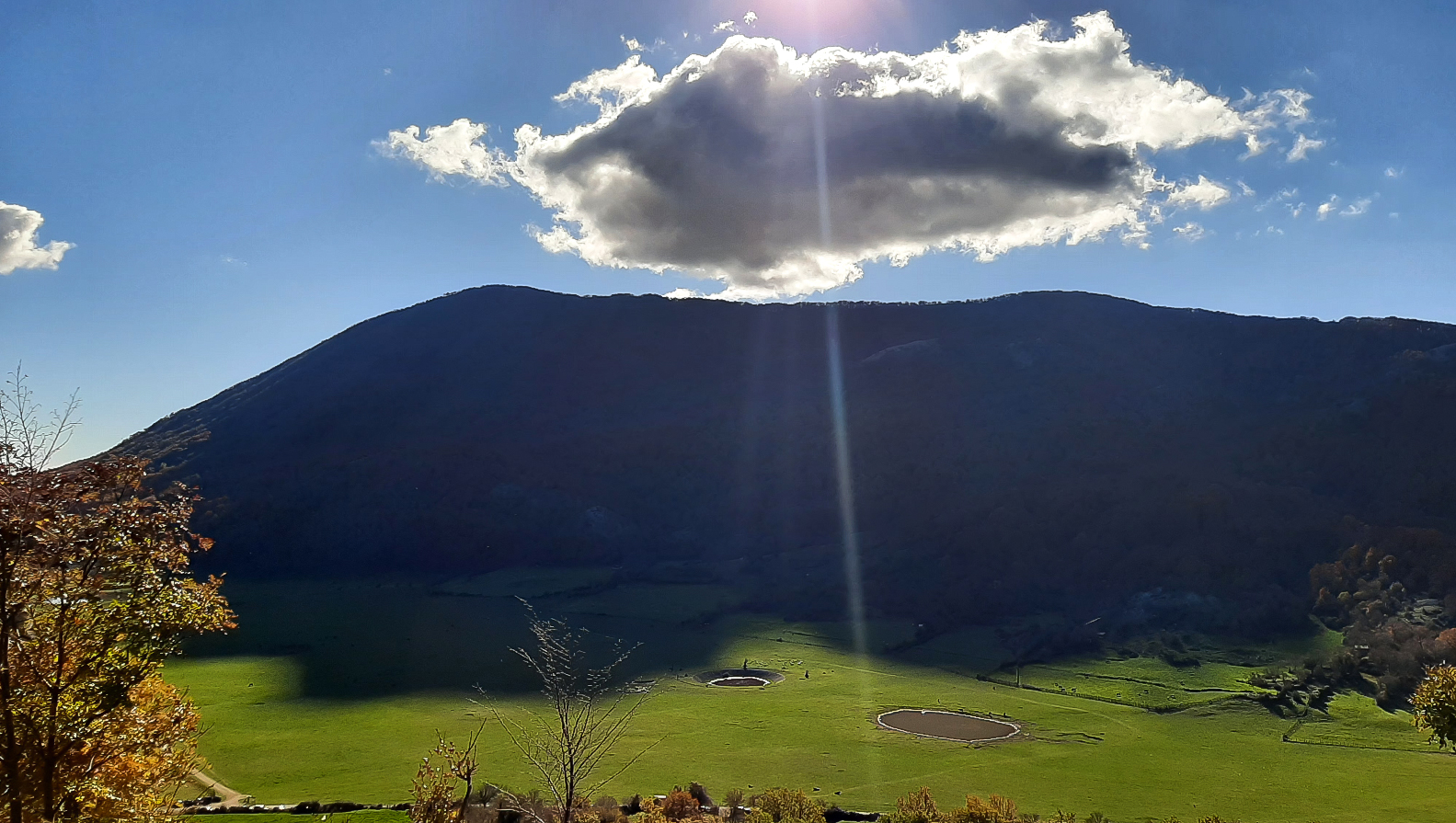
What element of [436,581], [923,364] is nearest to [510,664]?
[436,581]

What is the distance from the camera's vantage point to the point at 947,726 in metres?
44.6

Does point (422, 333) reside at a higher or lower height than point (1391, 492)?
higher

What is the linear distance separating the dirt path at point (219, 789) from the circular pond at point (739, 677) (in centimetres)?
2984

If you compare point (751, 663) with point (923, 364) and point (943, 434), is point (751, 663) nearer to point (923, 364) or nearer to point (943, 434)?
point (943, 434)

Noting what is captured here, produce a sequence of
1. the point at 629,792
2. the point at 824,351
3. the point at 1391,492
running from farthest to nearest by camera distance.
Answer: the point at 824,351
the point at 1391,492
the point at 629,792

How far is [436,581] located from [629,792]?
273 feet

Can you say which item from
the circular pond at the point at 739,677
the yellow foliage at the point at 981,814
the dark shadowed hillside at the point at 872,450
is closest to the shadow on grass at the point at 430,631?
the circular pond at the point at 739,677

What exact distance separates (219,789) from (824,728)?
25.8m

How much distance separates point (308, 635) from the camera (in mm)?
73625

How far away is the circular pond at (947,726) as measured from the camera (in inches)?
1655

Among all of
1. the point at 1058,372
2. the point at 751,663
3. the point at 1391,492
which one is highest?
the point at 1058,372

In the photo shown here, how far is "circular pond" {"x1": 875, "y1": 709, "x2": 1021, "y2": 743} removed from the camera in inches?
1655

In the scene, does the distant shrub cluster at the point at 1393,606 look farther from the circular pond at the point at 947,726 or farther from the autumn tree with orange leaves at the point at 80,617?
the autumn tree with orange leaves at the point at 80,617

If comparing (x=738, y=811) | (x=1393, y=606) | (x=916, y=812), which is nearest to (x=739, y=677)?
(x=738, y=811)
